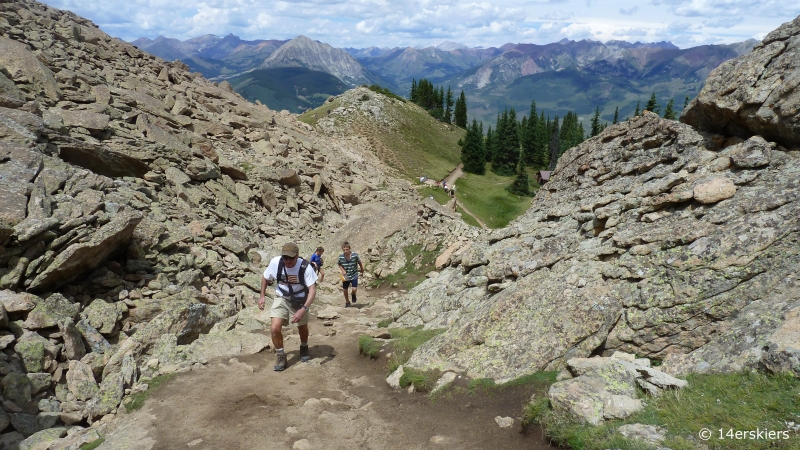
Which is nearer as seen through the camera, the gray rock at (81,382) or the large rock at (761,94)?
the gray rock at (81,382)

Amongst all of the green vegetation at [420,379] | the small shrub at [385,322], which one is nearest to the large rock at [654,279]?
the green vegetation at [420,379]

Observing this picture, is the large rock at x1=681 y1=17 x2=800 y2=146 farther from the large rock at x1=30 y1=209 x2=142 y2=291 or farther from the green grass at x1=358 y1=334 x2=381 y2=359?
the large rock at x1=30 y1=209 x2=142 y2=291

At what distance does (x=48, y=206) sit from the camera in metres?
14.4

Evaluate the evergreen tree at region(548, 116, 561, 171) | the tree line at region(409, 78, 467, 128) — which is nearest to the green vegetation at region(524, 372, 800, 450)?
the evergreen tree at region(548, 116, 561, 171)

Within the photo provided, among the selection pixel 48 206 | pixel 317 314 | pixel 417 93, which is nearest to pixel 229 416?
pixel 317 314

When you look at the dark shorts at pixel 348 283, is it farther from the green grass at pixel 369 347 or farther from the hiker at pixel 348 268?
the green grass at pixel 369 347

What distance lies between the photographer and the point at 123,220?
15398 millimetres

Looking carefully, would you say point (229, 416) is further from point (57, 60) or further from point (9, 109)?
point (57, 60)

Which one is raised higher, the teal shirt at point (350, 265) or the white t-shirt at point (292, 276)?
the white t-shirt at point (292, 276)

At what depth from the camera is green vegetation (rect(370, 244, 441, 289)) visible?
2327 centimetres

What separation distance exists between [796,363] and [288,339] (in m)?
13.5

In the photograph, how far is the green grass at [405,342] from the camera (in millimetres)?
12209

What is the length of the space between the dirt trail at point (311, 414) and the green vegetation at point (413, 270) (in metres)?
10.4

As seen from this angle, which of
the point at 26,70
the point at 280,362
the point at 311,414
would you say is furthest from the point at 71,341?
the point at 26,70
